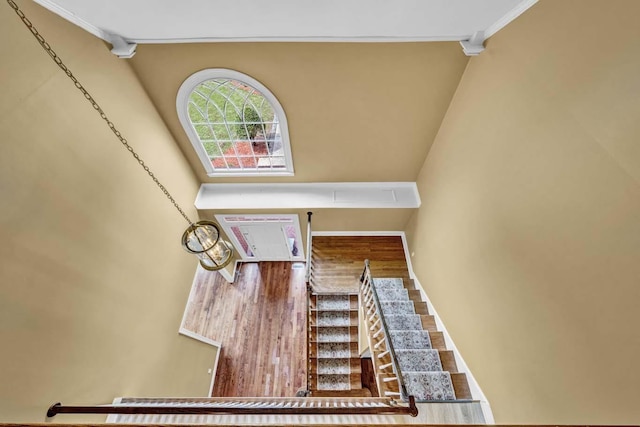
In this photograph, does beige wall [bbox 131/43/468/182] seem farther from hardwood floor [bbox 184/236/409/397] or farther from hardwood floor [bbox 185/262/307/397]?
hardwood floor [bbox 185/262/307/397]

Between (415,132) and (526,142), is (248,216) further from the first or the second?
(526,142)

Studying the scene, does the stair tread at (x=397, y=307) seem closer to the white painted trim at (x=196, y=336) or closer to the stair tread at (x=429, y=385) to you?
the stair tread at (x=429, y=385)

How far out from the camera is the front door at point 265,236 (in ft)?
17.7

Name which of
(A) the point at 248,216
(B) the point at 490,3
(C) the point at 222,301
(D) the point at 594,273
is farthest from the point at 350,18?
(C) the point at 222,301

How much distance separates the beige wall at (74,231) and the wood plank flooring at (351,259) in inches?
117

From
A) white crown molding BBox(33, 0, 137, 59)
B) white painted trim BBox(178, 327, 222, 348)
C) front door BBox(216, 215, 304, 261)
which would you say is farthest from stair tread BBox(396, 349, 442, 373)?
white crown molding BBox(33, 0, 137, 59)

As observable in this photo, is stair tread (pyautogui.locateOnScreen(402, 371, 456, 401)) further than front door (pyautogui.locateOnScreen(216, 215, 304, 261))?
No

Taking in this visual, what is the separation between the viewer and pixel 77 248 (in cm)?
237

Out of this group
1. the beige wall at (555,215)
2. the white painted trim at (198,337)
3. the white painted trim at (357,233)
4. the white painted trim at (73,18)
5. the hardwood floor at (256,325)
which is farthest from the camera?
the white painted trim at (357,233)

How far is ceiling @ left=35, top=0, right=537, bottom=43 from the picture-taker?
7.00ft

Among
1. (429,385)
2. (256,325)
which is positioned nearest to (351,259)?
(256,325)

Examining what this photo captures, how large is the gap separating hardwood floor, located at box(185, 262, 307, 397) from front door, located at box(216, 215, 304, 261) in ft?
1.10

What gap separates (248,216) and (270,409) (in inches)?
151

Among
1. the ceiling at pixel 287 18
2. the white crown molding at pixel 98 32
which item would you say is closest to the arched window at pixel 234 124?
the white crown molding at pixel 98 32
